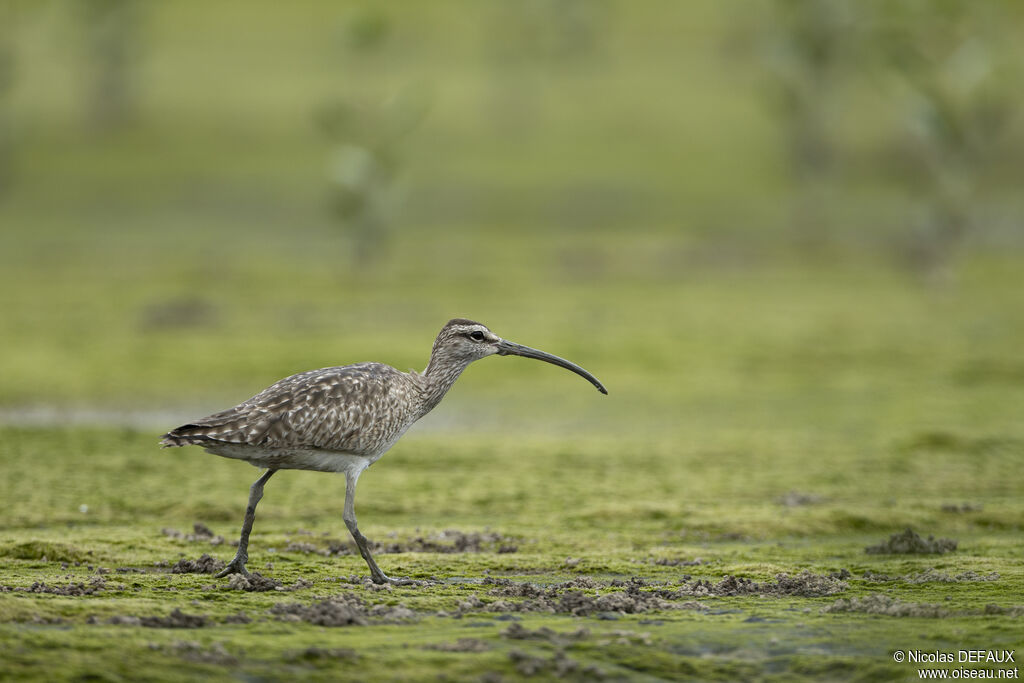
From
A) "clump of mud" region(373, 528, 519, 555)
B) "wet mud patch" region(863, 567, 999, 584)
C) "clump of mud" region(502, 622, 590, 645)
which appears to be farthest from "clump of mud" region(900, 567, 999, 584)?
"clump of mud" region(373, 528, 519, 555)

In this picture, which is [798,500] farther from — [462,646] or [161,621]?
[161,621]

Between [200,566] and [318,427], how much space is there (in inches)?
68.4

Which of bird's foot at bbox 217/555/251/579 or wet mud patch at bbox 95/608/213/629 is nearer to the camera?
wet mud patch at bbox 95/608/213/629

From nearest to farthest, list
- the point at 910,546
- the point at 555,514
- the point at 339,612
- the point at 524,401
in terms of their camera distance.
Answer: the point at 339,612, the point at 910,546, the point at 555,514, the point at 524,401

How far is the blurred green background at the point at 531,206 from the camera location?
1200 inches

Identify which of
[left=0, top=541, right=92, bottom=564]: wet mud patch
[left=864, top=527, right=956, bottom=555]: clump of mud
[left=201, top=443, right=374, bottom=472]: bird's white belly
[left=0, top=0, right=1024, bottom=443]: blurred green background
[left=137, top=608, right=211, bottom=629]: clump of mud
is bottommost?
[left=137, top=608, right=211, bottom=629]: clump of mud

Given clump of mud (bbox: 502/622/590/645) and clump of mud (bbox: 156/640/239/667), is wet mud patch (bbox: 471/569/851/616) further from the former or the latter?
clump of mud (bbox: 156/640/239/667)

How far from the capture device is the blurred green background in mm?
30484

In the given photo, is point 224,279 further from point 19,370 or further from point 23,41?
point 23,41

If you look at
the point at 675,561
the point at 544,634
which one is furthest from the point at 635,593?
the point at 675,561

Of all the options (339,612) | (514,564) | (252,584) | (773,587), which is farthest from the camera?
(514,564)

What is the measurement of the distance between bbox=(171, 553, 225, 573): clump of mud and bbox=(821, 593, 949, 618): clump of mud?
5.41 m

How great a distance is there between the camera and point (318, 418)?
1227 centimetres

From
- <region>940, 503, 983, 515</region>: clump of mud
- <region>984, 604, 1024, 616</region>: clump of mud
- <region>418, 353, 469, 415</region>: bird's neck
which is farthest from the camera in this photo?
<region>940, 503, 983, 515</region>: clump of mud
